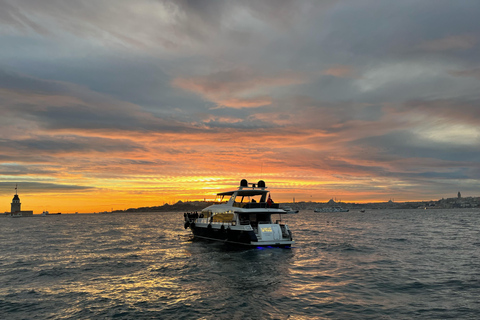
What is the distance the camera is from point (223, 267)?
2114 cm

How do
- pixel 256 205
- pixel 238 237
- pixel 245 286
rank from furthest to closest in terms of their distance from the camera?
1. pixel 256 205
2. pixel 238 237
3. pixel 245 286

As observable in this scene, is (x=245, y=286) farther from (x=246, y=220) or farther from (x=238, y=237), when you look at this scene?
(x=246, y=220)

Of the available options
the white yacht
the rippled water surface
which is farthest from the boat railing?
the rippled water surface

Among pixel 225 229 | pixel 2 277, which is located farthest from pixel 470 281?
pixel 2 277

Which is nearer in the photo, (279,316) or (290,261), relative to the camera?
(279,316)

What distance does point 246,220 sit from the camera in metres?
30.3

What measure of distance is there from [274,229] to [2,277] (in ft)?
62.7

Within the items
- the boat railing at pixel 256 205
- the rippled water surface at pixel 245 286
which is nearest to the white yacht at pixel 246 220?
the boat railing at pixel 256 205

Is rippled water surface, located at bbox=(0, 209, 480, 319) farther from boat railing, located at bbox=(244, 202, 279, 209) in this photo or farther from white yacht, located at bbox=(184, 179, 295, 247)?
boat railing, located at bbox=(244, 202, 279, 209)

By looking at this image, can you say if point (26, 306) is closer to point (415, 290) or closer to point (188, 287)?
point (188, 287)

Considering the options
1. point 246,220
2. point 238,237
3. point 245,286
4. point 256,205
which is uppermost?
point 256,205

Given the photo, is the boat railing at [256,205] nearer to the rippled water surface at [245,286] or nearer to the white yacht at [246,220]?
the white yacht at [246,220]

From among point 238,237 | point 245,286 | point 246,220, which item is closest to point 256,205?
point 246,220

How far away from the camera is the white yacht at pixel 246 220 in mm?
27281
